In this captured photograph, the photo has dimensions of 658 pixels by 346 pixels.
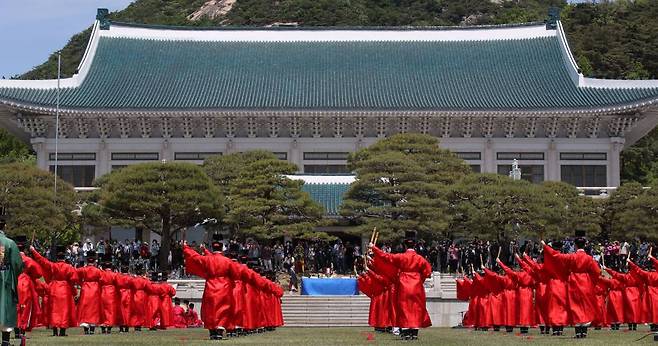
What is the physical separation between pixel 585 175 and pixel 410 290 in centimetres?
3565

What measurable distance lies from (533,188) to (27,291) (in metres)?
24.2

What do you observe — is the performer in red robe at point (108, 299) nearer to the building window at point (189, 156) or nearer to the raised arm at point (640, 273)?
the raised arm at point (640, 273)

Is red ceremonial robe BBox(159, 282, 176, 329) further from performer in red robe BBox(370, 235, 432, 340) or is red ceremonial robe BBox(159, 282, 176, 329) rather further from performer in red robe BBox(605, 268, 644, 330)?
performer in red robe BBox(605, 268, 644, 330)

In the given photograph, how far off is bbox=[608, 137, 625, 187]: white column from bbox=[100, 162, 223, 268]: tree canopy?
20633 mm

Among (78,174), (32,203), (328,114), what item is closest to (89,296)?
(32,203)

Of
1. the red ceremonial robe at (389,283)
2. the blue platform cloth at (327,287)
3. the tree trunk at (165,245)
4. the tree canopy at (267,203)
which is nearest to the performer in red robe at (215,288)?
the red ceremonial robe at (389,283)

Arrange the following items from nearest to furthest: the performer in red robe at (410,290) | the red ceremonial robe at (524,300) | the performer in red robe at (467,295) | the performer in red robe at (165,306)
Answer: the performer in red robe at (410,290), the red ceremonial robe at (524,300), the performer in red robe at (165,306), the performer in red robe at (467,295)

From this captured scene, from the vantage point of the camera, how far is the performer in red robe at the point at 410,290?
58.5 ft

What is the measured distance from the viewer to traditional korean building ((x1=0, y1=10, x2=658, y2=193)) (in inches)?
1984

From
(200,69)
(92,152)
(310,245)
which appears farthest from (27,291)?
(200,69)

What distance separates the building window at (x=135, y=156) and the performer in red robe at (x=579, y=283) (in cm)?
3588

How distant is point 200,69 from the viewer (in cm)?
5581

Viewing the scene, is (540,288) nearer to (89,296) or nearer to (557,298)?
(557,298)

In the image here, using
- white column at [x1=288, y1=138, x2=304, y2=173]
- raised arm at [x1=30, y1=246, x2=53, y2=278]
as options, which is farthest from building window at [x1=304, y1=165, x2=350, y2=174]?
raised arm at [x1=30, y1=246, x2=53, y2=278]
